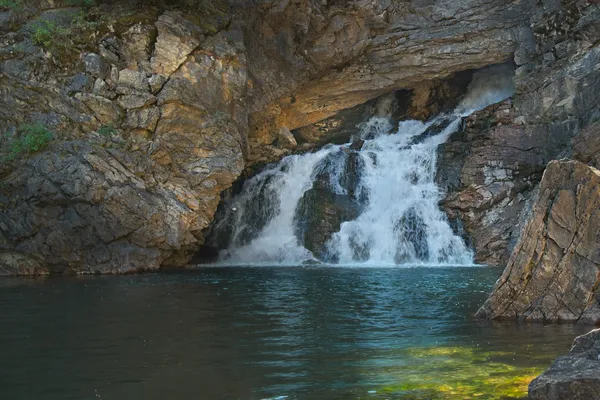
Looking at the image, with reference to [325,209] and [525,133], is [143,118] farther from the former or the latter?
[525,133]

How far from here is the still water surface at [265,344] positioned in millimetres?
7293

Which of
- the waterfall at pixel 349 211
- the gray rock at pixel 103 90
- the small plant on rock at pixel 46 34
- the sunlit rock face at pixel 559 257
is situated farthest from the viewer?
the waterfall at pixel 349 211

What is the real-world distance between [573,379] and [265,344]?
5.45m

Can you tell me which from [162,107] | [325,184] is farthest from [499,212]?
[162,107]

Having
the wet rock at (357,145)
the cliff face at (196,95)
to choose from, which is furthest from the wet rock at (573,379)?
the wet rock at (357,145)

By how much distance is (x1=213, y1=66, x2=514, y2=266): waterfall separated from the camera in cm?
2766

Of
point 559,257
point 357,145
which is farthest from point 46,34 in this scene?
point 559,257

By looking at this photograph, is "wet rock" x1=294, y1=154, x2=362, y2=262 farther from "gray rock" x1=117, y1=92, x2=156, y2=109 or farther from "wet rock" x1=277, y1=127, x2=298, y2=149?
"gray rock" x1=117, y1=92, x2=156, y2=109

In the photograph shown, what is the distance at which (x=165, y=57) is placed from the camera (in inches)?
1017

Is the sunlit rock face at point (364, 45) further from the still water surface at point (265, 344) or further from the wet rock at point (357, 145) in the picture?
the still water surface at point (265, 344)

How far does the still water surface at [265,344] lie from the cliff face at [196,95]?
6065 mm

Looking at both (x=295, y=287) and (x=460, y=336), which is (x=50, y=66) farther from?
(x=460, y=336)

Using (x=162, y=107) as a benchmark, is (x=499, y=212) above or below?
below

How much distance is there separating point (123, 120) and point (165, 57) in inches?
131
